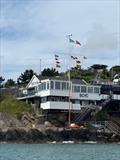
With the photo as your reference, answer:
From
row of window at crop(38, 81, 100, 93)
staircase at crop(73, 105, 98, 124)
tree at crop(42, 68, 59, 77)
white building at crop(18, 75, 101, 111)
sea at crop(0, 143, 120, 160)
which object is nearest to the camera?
sea at crop(0, 143, 120, 160)

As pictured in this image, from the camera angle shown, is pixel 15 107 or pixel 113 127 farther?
pixel 15 107

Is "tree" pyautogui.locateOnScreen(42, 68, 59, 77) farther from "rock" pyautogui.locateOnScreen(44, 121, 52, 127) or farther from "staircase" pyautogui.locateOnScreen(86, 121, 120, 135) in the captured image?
"rock" pyautogui.locateOnScreen(44, 121, 52, 127)

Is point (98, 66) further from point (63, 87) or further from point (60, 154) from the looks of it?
point (60, 154)

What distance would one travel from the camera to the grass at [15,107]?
90.5 m

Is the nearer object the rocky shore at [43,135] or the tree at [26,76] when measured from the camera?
the rocky shore at [43,135]

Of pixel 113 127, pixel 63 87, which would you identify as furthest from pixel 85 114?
pixel 63 87

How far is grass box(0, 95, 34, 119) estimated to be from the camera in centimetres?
9048

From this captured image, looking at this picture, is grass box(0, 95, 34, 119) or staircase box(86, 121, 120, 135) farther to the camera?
grass box(0, 95, 34, 119)

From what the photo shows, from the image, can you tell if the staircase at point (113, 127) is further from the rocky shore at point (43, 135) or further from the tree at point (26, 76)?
the tree at point (26, 76)

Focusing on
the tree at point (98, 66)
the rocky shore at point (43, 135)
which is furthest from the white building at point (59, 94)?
the tree at point (98, 66)

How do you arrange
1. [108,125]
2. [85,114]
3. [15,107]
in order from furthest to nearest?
[15,107] < [85,114] < [108,125]

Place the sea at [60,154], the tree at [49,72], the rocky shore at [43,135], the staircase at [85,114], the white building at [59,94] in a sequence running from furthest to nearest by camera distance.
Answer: the tree at [49,72] → the white building at [59,94] → the staircase at [85,114] → the rocky shore at [43,135] → the sea at [60,154]

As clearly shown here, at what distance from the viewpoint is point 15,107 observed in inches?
3669

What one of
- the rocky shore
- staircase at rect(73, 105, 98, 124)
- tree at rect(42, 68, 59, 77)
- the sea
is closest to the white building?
staircase at rect(73, 105, 98, 124)
